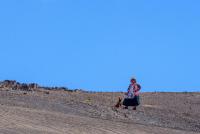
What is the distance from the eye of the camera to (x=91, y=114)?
1024 inches

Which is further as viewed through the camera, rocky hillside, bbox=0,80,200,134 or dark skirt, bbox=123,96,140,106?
dark skirt, bbox=123,96,140,106

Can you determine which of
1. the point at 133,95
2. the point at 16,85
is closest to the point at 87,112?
the point at 133,95

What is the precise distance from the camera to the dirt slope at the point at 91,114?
20844 mm

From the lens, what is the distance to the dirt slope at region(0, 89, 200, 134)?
2084 centimetres

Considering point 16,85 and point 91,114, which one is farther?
point 16,85

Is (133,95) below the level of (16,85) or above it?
below

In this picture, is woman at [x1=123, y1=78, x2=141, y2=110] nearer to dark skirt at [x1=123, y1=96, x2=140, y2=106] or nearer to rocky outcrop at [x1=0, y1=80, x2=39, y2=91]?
dark skirt at [x1=123, y1=96, x2=140, y2=106]

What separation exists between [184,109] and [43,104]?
7450mm

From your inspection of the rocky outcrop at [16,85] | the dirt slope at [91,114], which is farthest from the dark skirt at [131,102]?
the rocky outcrop at [16,85]

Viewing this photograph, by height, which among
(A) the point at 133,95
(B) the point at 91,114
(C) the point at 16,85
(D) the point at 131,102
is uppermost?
(C) the point at 16,85

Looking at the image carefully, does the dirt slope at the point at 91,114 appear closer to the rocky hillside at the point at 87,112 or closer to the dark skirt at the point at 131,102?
the rocky hillside at the point at 87,112

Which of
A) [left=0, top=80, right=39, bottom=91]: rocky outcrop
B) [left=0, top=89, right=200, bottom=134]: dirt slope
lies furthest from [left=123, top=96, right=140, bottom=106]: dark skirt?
[left=0, top=80, right=39, bottom=91]: rocky outcrop

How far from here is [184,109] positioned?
1247 inches

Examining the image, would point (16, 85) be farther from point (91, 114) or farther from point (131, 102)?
point (91, 114)
